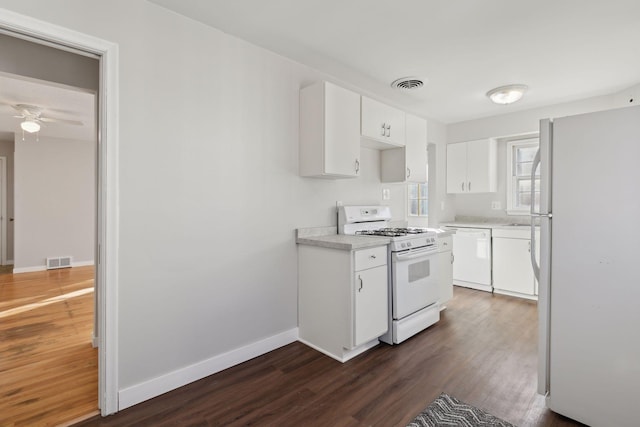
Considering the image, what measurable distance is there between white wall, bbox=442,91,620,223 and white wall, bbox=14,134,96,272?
22.5 ft

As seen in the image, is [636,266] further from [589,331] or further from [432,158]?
[432,158]

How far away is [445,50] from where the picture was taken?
2.58 m

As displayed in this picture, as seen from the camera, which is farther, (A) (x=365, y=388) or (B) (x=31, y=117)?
(B) (x=31, y=117)

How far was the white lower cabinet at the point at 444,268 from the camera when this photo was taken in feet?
11.1

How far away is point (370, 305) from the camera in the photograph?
2.52 metres

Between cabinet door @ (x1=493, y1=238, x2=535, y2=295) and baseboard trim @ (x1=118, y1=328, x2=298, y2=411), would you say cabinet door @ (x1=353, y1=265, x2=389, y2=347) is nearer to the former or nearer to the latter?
baseboard trim @ (x1=118, y1=328, x2=298, y2=411)

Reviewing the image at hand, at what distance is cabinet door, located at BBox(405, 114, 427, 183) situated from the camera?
3551mm

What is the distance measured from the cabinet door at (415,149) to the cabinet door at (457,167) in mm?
1331

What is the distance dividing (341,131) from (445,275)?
6.41ft

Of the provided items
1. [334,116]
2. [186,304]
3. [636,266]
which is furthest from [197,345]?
[636,266]

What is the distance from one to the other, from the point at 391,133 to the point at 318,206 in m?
1.10

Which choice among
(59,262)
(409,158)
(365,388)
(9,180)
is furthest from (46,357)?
(9,180)

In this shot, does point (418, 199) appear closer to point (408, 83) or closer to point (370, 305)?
point (408, 83)

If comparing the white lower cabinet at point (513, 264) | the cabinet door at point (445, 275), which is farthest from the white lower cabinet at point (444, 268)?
the white lower cabinet at point (513, 264)
